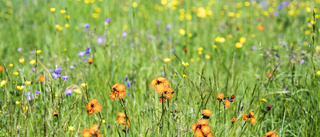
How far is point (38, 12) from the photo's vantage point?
4.09 meters

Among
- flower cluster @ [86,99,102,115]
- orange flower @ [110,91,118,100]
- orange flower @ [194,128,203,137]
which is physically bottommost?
orange flower @ [194,128,203,137]

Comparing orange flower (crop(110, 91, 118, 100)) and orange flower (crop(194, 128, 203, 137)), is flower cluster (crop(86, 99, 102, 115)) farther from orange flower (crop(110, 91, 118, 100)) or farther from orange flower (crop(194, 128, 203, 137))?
orange flower (crop(194, 128, 203, 137))

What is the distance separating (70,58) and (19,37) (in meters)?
1.09

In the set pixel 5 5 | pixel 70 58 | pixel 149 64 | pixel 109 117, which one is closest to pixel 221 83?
pixel 149 64

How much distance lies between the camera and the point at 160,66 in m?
2.72

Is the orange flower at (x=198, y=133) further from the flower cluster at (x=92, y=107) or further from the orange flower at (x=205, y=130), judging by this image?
the flower cluster at (x=92, y=107)

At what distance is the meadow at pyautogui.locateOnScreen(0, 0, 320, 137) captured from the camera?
5.39ft

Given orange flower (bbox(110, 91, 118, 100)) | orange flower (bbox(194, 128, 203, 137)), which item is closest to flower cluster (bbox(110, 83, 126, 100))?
orange flower (bbox(110, 91, 118, 100))

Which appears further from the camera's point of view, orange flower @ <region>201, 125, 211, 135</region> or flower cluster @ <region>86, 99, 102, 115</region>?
flower cluster @ <region>86, 99, 102, 115</region>

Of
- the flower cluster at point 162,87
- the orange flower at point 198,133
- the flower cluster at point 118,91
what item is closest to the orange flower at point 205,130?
the orange flower at point 198,133

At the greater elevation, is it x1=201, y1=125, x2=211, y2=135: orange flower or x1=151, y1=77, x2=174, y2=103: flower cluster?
x1=151, y1=77, x2=174, y2=103: flower cluster

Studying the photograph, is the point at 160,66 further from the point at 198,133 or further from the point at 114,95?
the point at 198,133

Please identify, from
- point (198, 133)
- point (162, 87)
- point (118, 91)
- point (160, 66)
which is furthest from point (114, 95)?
point (160, 66)

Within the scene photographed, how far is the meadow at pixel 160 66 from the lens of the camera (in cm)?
164
